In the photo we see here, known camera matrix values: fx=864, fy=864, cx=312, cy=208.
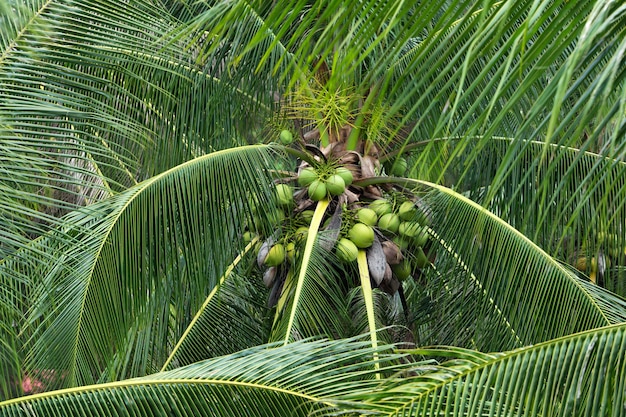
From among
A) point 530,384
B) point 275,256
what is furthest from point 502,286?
point 530,384

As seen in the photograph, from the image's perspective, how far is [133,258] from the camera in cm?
380

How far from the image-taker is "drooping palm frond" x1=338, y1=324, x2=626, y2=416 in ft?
7.18

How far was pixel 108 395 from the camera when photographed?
8.87 ft

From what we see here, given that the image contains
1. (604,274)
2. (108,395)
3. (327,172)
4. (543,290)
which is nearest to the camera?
(108,395)

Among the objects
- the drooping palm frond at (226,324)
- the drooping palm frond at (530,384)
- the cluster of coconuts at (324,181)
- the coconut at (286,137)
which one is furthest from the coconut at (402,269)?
the drooping palm frond at (530,384)

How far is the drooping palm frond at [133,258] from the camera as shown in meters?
3.68

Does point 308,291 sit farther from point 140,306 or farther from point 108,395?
point 108,395

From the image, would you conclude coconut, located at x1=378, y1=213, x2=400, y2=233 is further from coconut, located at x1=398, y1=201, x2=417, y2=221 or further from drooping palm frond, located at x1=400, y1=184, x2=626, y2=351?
drooping palm frond, located at x1=400, y1=184, x2=626, y2=351

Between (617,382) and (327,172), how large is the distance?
250 centimetres

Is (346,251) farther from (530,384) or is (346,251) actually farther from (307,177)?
(530,384)

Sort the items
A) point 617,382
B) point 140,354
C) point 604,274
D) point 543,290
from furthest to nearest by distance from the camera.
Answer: point 604,274 < point 140,354 < point 543,290 < point 617,382

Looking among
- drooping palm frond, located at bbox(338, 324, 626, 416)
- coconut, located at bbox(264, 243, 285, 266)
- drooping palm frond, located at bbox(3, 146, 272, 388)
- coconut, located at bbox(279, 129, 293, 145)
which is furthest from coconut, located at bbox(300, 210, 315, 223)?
drooping palm frond, located at bbox(338, 324, 626, 416)

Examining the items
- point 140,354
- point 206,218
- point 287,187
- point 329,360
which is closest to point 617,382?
point 329,360

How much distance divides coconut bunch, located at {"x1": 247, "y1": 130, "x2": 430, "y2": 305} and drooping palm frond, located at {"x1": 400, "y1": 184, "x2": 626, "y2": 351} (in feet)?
0.54
